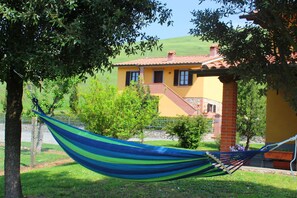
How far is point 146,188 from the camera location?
237 inches

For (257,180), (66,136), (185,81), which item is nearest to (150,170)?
(66,136)

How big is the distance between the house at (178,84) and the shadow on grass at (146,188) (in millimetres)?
20199

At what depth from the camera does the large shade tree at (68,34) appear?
12.4 feet

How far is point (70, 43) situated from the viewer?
385 cm

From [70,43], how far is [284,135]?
710 centimetres

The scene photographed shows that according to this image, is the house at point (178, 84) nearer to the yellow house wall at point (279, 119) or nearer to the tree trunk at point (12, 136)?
the yellow house wall at point (279, 119)

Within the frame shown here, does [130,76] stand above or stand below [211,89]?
above

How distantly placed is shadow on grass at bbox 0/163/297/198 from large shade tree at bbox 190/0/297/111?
6.14 feet

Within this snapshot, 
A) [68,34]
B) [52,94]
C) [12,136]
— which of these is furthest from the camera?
[52,94]

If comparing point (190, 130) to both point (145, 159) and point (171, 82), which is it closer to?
point (145, 159)

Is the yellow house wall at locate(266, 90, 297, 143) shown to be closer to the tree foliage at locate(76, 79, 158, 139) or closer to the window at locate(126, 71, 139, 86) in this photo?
the tree foliage at locate(76, 79, 158, 139)

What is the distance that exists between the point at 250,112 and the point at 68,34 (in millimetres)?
11475

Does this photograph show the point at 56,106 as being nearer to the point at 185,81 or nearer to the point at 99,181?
the point at 99,181

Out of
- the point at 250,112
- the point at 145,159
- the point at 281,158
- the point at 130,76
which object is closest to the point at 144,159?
the point at 145,159
